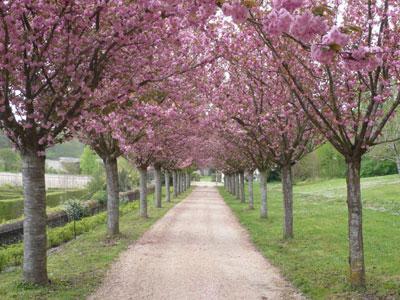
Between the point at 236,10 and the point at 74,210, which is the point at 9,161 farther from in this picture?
the point at 236,10

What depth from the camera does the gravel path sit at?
8.20 meters

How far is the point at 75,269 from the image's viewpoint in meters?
10.3

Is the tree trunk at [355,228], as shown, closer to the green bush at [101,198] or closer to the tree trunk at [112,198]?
the tree trunk at [112,198]

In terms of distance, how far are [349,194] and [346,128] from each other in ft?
3.77

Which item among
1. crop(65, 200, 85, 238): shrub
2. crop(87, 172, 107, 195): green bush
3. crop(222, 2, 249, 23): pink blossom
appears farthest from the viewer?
crop(87, 172, 107, 195): green bush

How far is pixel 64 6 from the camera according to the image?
6.81 m

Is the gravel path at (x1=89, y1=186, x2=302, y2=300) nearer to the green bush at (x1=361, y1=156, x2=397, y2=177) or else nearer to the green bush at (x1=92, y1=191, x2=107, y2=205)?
the green bush at (x1=92, y1=191, x2=107, y2=205)

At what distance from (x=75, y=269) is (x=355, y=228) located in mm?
5850

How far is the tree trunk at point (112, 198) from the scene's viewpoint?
15469 mm

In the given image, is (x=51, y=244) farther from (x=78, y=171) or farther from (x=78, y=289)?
(x=78, y=171)

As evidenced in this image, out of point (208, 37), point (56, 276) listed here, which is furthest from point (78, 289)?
point (208, 37)

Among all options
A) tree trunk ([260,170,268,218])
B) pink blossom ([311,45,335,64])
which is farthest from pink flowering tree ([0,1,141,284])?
tree trunk ([260,170,268,218])

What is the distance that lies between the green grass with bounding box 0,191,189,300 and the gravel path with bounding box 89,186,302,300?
30 centimetres

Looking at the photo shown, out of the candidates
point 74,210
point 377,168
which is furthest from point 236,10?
point 377,168
